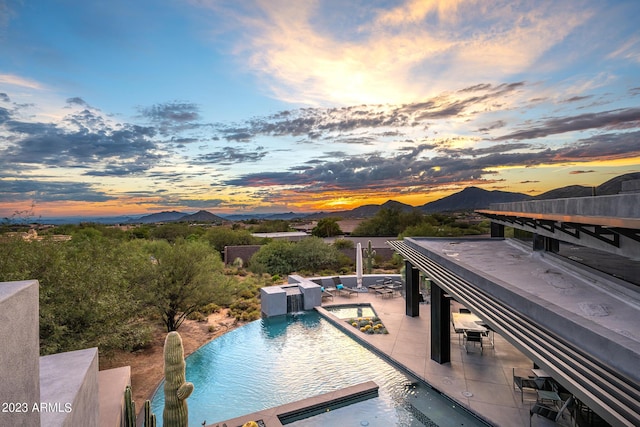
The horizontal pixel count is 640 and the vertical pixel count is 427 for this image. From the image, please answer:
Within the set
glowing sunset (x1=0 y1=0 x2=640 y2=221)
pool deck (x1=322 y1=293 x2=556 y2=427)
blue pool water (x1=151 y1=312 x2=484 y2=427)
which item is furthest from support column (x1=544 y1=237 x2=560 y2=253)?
blue pool water (x1=151 y1=312 x2=484 y2=427)

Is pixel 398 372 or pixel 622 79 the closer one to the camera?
pixel 398 372

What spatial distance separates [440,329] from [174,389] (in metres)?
7.13

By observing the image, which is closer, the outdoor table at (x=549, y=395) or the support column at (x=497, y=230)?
the outdoor table at (x=549, y=395)

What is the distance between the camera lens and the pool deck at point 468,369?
23.2 ft

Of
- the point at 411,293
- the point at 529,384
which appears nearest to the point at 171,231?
the point at 411,293

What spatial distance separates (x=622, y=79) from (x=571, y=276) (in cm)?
988

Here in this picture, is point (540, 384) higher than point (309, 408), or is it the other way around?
point (540, 384)

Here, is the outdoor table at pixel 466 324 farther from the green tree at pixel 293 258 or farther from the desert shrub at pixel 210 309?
the green tree at pixel 293 258

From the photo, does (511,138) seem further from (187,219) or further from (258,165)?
(187,219)

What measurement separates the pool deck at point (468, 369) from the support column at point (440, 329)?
25 cm

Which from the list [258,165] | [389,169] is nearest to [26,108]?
[258,165]

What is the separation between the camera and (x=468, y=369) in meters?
9.06

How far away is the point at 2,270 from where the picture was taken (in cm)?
770

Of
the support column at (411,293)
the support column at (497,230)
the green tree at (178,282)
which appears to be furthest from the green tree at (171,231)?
the support column at (497,230)
